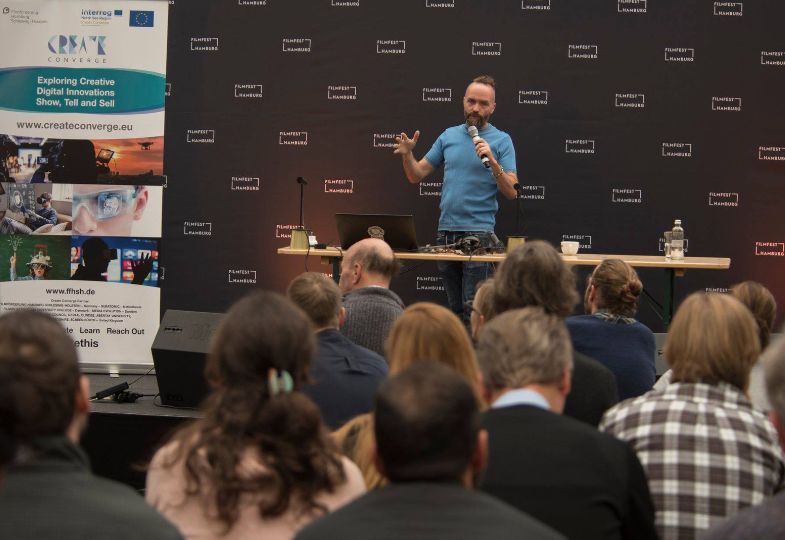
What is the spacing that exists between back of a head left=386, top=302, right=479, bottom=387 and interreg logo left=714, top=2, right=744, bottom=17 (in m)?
5.76

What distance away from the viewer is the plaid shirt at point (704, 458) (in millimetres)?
2389

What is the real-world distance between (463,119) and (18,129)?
332 centimetres

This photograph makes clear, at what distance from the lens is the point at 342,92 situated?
7719mm

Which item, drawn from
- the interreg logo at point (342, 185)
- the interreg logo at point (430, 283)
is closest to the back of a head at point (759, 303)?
the interreg logo at point (430, 283)

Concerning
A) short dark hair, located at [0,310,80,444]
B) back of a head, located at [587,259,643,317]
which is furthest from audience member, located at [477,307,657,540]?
back of a head, located at [587,259,643,317]

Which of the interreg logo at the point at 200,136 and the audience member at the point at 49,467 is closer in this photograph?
the audience member at the point at 49,467

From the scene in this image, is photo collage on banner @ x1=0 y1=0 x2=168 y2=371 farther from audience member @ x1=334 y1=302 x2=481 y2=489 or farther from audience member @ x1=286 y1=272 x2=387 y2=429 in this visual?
audience member @ x1=334 y1=302 x2=481 y2=489

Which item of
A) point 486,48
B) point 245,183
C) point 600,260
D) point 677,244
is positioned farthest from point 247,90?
point 677,244

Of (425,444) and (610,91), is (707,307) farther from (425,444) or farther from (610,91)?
(610,91)

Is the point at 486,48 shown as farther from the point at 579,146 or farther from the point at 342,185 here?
the point at 342,185

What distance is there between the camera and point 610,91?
7.50 m

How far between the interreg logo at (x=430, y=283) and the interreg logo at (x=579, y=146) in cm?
138

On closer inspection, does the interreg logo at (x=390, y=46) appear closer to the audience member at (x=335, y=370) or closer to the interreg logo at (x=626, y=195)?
the interreg logo at (x=626, y=195)

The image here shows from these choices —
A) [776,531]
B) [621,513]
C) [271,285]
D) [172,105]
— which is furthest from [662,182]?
[776,531]
